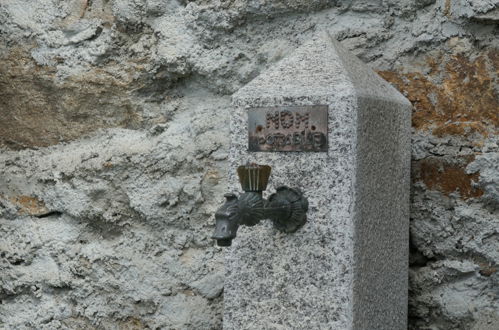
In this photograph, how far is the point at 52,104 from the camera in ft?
7.07

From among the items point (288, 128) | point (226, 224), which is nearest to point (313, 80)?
point (288, 128)

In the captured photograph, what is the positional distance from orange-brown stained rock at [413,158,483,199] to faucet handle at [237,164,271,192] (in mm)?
569

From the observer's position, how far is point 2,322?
207 cm

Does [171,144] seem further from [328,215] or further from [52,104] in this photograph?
[328,215]

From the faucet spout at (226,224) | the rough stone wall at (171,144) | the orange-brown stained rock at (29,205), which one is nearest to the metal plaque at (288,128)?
the faucet spout at (226,224)

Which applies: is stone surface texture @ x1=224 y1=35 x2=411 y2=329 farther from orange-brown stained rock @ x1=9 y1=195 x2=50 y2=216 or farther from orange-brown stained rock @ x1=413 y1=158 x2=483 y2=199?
orange-brown stained rock @ x1=9 y1=195 x2=50 y2=216

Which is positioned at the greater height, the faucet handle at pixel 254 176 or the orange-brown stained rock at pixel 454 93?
the orange-brown stained rock at pixel 454 93

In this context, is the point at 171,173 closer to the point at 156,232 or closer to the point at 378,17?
the point at 156,232

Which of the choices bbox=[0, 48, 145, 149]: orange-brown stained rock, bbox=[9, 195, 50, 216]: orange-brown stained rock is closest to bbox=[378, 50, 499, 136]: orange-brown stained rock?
bbox=[0, 48, 145, 149]: orange-brown stained rock

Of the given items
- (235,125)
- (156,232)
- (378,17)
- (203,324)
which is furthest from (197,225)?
(378,17)

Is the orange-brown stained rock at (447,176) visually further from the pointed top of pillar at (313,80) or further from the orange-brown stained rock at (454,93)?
the pointed top of pillar at (313,80)

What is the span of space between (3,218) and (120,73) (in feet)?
1.79

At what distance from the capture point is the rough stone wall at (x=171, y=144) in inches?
70.1

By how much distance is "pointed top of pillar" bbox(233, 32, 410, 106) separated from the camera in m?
1.45
